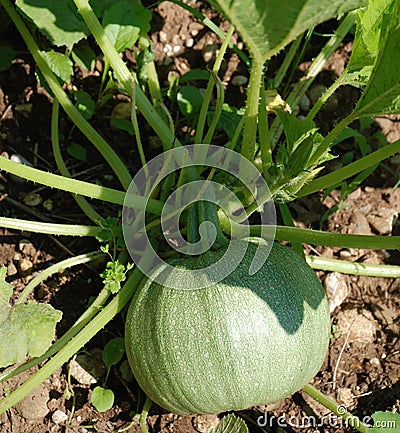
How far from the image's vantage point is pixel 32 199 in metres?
2.31

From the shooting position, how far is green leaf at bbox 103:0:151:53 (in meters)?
2.18

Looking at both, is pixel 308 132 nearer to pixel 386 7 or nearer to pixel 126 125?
pixel 386 7

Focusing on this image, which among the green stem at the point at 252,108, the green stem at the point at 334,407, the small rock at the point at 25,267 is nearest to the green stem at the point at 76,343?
the small rock at the point at 25,267

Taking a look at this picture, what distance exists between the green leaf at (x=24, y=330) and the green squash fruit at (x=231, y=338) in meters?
0.29

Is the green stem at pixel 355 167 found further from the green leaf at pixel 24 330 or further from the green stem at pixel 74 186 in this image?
the green leaf at pixel 24 330

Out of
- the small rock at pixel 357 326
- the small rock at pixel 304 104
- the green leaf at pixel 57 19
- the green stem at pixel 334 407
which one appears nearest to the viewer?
the green stem at pixel 334 407

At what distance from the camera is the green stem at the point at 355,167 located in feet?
5.46

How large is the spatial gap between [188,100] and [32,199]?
68cm

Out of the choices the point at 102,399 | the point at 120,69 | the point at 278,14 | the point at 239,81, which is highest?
the point at 278,14

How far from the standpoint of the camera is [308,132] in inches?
66.1

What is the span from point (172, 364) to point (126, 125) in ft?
3.34

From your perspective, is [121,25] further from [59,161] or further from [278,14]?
[278,14]

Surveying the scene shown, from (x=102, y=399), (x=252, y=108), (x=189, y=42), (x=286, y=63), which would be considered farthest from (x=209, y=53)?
(x=102, y=399)

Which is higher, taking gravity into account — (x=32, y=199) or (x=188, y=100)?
(x=188, y=100)
